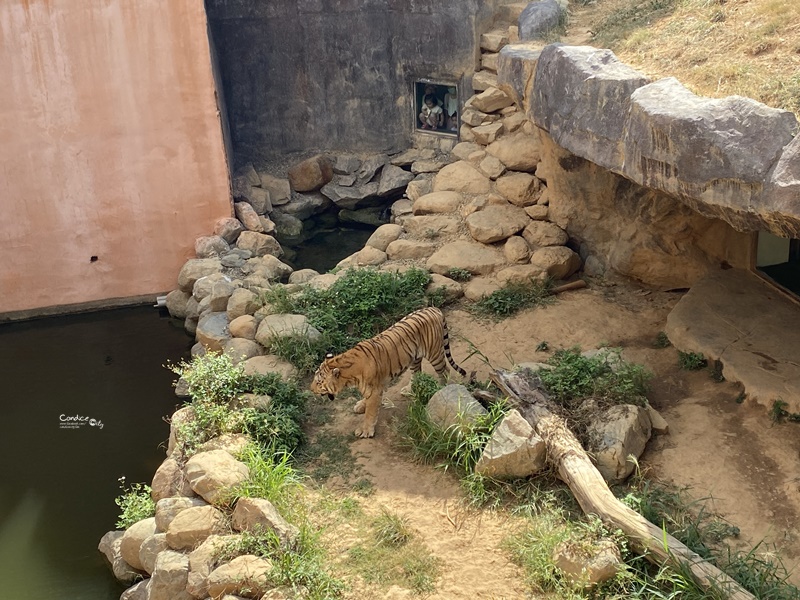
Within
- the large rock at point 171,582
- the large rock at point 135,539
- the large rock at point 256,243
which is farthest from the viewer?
the large rock at point 256,243

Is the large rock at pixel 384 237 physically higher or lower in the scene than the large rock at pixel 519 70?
lower

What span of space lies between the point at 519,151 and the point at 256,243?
3.69 m

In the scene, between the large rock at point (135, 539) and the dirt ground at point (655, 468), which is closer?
the dirt ground at point (655, 468)

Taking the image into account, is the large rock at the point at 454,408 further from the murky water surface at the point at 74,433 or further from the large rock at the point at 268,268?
the large rock at the point at 268,268

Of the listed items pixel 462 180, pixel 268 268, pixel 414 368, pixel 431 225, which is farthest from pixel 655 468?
pixel 268 268

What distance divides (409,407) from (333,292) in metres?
2.43

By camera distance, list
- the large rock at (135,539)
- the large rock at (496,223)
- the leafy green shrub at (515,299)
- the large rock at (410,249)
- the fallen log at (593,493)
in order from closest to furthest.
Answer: the fallen log at (593,493), the large rock at (135,539), the leafy green shrub at (515,299), the large rock at (496,223), the large rock at (410,249)

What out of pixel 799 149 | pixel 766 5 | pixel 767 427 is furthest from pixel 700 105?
pixel 767 427

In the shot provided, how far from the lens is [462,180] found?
1134 centimetres

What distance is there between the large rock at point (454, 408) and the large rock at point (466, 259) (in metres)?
2.85

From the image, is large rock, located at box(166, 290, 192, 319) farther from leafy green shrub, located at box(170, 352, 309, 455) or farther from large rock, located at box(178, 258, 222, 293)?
leafy green shrub, located at box(170, 352, 309, 455)

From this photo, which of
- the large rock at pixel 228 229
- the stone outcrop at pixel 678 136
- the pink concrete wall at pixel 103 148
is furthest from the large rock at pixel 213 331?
the stone outcrop at pixel 678 136

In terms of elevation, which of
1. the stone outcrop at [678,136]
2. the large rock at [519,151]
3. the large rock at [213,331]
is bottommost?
the large rock at [213,331]

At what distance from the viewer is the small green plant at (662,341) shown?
8.25m
